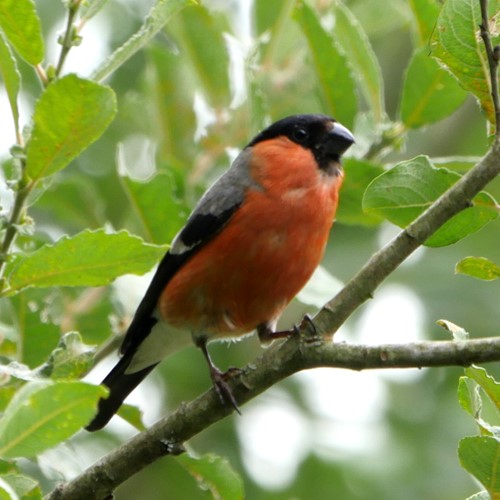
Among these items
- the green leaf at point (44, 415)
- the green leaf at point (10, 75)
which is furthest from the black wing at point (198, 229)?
the green leaf at point (44, 415)

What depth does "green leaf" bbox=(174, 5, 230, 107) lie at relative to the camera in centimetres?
467

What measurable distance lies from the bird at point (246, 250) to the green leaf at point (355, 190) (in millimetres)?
47

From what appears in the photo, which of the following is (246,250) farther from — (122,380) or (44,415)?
(44,415)

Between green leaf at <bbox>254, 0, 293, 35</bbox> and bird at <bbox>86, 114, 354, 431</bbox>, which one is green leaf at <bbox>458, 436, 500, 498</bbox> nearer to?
bird at <bbox>86, 114, 354, 431</bbox>

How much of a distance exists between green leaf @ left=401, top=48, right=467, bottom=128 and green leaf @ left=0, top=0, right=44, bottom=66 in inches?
68.9

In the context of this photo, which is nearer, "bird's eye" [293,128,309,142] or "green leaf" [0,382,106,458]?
"green leaf" [0,382,106,458]

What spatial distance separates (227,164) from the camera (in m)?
4.79

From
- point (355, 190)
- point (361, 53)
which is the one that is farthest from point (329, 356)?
point (361, 53)

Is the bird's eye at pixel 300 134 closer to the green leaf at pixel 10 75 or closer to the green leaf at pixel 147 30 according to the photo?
the green leaf at pixel 147 30

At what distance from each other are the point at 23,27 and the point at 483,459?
1.50 meters

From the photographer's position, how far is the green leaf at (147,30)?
8.49 ft

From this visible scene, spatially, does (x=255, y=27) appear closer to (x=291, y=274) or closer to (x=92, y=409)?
(x=291, y=274)

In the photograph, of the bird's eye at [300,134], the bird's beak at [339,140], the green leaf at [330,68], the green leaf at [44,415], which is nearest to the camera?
the green leaf at [44,415]

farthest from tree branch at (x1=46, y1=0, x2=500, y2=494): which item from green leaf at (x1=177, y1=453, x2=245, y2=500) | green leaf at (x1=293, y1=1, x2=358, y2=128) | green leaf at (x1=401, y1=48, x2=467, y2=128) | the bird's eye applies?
the bird's eye
